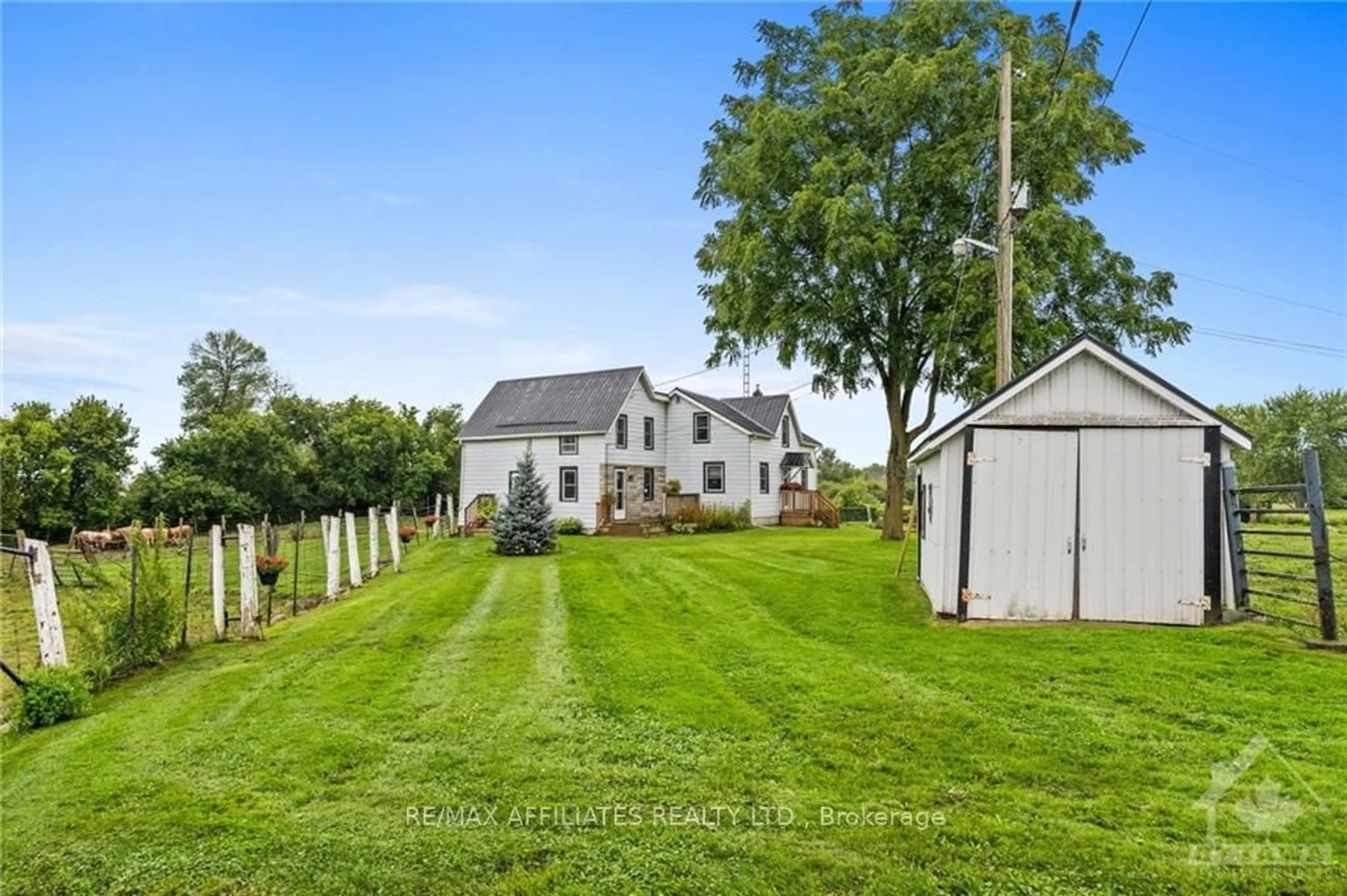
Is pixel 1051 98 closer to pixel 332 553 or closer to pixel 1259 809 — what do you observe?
pixel 1259 809

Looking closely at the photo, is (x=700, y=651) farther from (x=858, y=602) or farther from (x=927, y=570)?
(x=927, y=570)

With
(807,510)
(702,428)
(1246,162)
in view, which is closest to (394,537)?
(702,428)

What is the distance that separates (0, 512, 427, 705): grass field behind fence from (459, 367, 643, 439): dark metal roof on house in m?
5.32

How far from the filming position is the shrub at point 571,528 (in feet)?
81.7

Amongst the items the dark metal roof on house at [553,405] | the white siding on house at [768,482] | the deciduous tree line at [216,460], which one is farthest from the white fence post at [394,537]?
the white siding on house at [768,482]

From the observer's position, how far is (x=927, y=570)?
34.6ft

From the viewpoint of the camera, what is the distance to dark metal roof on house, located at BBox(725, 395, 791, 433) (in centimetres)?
2998

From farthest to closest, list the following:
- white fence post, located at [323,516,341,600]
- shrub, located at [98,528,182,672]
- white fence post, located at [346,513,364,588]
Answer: white fence post, located at [346,513,364,588]
white fence post, located at [323,516,341,600]
shrub, located at [98,528,182,672]

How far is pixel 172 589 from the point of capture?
7582 millimetres

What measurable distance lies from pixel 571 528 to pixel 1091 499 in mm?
18948

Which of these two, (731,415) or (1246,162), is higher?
(1246,162)

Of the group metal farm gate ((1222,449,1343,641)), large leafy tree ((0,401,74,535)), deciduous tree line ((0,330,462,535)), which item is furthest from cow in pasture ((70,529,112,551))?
metal farm gate ((1222,449,1343,641))

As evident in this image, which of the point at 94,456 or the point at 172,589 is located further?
the point at 94,456

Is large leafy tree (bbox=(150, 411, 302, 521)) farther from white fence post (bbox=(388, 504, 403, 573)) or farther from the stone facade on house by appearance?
white fence post (bbox=(388, 504, 403, 573))
